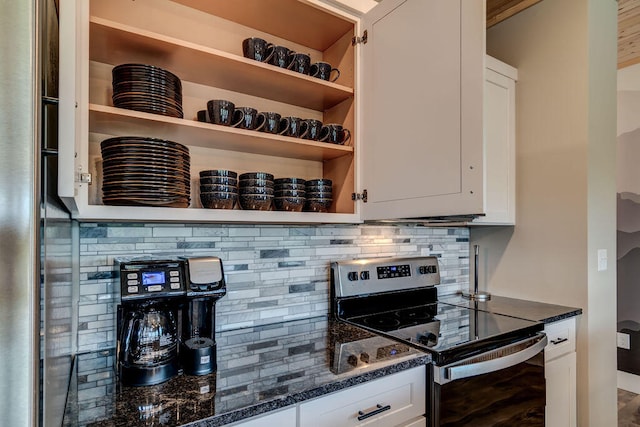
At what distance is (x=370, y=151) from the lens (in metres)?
1.55

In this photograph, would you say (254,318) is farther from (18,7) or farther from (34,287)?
(18,7)

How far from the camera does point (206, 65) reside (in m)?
1.32

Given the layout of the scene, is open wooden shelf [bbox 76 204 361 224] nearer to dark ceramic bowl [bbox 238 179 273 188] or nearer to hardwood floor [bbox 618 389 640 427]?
dark ceramic bowl [bbox 238 179 273 188]

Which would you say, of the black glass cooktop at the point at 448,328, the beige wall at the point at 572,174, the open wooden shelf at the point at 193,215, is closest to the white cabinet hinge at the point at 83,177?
the open wooden shelf at the point at 193,215

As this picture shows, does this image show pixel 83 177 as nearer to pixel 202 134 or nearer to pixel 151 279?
pixel 151 279

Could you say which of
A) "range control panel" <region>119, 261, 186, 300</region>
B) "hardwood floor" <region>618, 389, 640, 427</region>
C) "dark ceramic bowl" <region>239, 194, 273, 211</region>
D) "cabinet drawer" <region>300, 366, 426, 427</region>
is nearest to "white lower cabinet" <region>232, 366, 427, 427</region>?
"cabinet drawer" <region>300, 366, 426, 427</region>

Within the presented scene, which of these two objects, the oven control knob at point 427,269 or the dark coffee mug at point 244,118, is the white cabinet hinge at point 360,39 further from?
the oven control knob at point 427,269

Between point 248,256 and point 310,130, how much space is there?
604 mm

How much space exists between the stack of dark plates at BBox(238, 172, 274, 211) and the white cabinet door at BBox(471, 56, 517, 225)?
46.4 inches

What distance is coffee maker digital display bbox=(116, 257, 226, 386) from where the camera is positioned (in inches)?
39.8

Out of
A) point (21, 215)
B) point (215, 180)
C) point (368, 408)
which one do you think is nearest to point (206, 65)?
point (215, 180)

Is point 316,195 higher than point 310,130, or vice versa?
point 310,130

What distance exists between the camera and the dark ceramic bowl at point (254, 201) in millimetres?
1308

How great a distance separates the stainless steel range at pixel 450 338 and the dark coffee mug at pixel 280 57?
3.00ft
